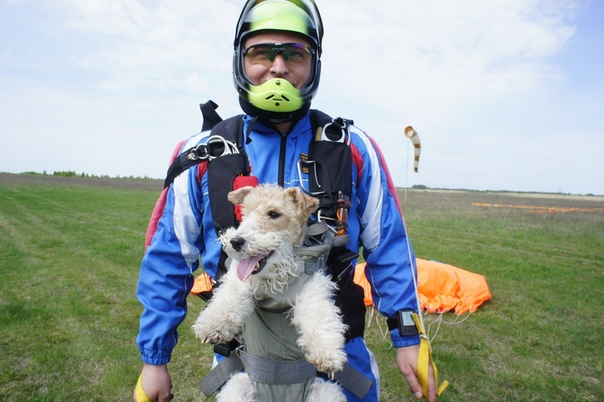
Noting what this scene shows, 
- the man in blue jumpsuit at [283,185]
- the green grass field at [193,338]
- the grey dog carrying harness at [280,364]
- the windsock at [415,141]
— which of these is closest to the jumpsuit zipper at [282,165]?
the man in blue jumpsuit at [283,185]

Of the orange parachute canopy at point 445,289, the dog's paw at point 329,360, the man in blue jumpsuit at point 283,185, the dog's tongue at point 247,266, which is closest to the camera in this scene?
the dog's paw at point 329,360

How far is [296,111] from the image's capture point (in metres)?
2.38

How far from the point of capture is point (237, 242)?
1940 millimetres

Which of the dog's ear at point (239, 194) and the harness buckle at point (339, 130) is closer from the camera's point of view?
the dog's ear at point (239, 194)

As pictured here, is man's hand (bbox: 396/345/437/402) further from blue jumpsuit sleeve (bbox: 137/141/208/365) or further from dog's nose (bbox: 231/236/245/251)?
blue jumpsuit sleeve (bbox: 137/141/208/365)

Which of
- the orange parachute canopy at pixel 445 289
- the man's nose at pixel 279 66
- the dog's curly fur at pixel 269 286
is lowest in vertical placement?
the orange parachute canopy at pixel 445 289

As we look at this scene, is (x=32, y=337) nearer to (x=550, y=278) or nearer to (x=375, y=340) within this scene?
(x=375, y=340)

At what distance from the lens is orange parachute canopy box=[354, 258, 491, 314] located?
7.96 m

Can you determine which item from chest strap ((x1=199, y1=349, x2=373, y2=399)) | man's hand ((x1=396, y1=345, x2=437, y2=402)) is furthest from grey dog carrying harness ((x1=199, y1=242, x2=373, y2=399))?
man's hand ((x1=396, y1=345, x2=437, y2=402))

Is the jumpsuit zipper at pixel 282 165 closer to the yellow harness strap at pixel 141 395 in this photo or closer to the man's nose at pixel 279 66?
the man's nose at pixel 279 66

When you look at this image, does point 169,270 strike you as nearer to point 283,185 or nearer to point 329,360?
point 283,185

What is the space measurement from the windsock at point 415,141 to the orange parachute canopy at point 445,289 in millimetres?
5088

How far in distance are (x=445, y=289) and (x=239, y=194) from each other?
286 inches

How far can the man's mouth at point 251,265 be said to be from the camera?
1.96 m
